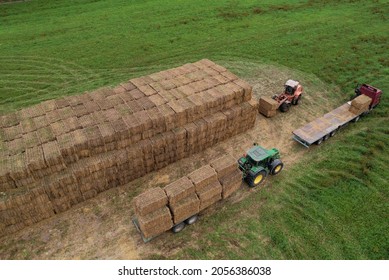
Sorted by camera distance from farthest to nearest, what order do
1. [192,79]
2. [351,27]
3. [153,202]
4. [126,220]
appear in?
1. [351,27]
2. [192,79]
3. [126,220]
4. [153,202]

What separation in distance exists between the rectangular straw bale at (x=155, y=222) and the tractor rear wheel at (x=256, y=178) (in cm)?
475

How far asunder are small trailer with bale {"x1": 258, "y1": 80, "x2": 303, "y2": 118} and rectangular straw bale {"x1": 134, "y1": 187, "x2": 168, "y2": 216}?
34.5 feet

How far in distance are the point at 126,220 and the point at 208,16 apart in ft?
93.2

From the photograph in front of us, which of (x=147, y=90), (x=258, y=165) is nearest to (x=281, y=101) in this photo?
(x=258, y=165)

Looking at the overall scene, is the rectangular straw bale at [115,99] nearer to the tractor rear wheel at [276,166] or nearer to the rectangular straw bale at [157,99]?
the rectangular straw bale at [157,99]

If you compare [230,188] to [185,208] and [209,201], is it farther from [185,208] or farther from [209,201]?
[185,208]

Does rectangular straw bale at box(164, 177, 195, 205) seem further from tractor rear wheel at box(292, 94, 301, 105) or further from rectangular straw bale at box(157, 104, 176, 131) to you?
tractor rear wheel at box(292, 94, 301, 105)

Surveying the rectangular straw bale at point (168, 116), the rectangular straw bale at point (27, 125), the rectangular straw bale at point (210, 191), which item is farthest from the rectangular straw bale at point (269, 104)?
the rectangular straw bale at point (27, 125)

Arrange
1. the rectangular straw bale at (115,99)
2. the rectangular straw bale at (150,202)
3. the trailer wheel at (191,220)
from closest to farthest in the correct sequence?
the rectangular straw bale at (150,202), the trailer wheel at (191,220), the rectangular straw bale at (115,99)

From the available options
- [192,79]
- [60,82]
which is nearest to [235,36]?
[192,79]

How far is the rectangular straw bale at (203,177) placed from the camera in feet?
43.4

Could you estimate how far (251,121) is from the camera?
1902 centimetres

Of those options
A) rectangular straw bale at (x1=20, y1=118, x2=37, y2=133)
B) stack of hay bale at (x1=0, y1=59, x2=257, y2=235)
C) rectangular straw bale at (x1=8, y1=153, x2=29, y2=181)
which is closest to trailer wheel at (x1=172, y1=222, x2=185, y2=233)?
stack of hay bale at (x1=0, y1=59, x2=257, y2=235)

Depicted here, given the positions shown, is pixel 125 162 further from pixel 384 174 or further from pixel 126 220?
pixel 384 174
